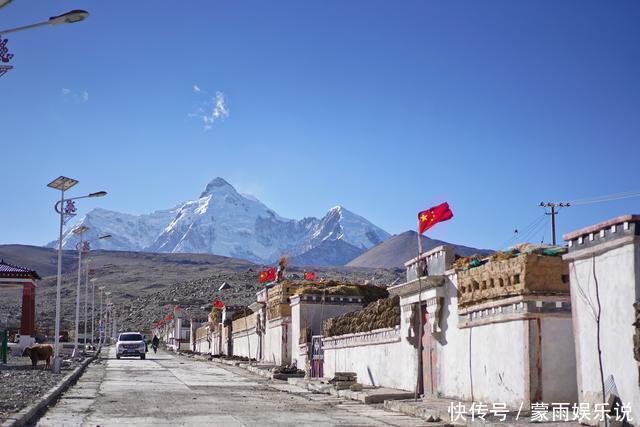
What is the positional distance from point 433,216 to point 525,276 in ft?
15.7

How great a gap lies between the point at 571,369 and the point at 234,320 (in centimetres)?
4466

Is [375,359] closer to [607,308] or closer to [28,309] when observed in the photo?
[607,308]

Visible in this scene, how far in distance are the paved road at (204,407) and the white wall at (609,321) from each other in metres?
4.00

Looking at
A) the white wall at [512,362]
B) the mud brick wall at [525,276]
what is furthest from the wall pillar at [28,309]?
the mud brick wall at [525,276]

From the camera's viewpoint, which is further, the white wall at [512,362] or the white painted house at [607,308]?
the white wall at [512,362]

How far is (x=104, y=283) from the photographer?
181750 millimetres

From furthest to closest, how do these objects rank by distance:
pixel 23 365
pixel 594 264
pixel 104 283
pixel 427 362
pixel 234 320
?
pixel 104 283 → pixel 234 320 → pixel 23 365 → pixel 427 362 → pixel 594 264

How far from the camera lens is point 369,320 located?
1029 inches

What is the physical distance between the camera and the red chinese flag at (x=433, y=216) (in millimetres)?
19016

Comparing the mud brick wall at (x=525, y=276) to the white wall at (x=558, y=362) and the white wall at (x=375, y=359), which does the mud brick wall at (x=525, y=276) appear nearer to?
the white wall at (x=558, y=362)

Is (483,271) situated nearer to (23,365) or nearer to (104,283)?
(23,365)

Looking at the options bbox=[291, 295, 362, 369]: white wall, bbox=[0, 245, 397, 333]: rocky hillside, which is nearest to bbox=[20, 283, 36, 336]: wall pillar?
bbox=[291, 295, 362, 369]: white wall

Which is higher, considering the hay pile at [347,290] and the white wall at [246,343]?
the hay pile at [347,290]

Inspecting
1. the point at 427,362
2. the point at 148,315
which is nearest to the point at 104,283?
the point at 148,315
